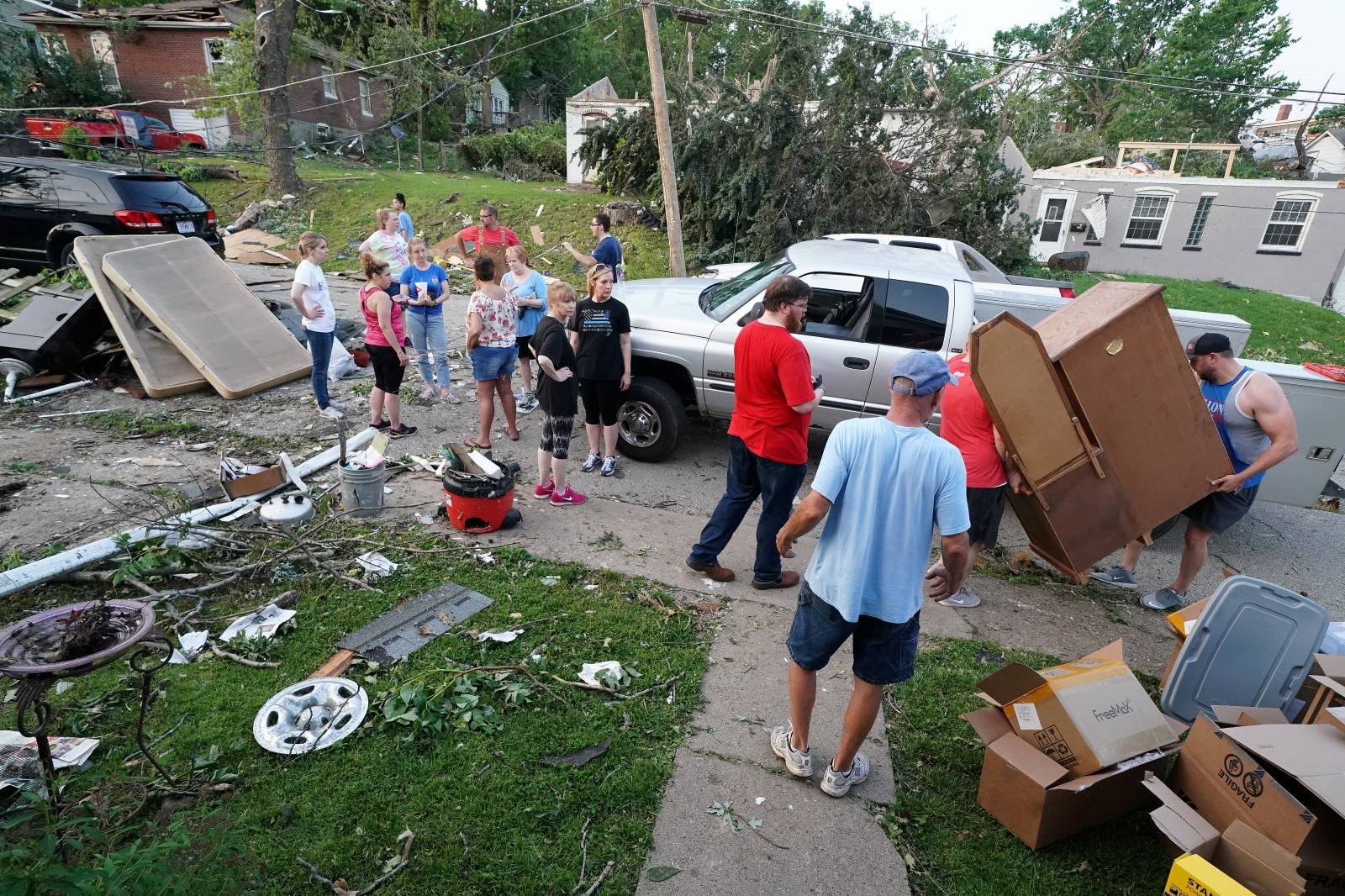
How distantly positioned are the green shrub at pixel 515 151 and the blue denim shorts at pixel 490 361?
63.0 ft

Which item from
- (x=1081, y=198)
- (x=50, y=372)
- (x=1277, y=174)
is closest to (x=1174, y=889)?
(x=50, y=372)

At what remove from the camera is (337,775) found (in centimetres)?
298

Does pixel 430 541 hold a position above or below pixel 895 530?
below

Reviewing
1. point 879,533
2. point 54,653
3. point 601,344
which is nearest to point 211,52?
point 601,344

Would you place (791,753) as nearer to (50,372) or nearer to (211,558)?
(211,558)

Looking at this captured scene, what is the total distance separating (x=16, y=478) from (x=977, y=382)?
23.2 feet

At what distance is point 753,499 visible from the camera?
4.41 meters

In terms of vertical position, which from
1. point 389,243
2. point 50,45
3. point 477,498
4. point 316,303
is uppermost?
point 50,45

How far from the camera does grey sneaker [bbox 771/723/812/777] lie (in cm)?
306

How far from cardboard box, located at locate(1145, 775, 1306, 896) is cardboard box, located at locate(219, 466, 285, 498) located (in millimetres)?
5663

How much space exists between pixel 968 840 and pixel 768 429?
7.31ft

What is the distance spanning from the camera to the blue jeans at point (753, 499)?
13.9 feet

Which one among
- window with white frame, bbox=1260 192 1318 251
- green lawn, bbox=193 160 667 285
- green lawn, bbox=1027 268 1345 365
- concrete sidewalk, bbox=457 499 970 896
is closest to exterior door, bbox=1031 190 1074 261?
green lawn, bbox=1027 268 1345 365

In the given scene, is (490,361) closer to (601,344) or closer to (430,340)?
(601,344)
